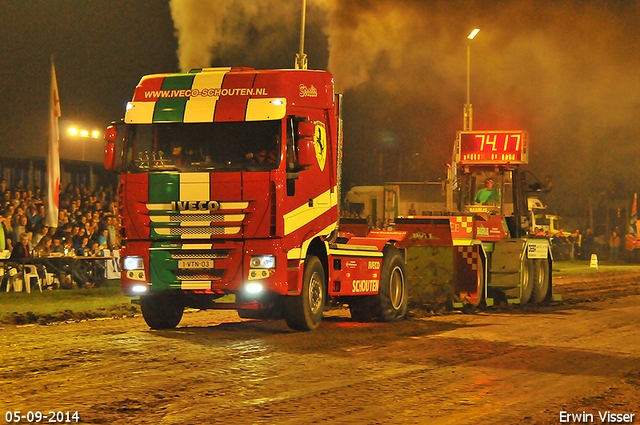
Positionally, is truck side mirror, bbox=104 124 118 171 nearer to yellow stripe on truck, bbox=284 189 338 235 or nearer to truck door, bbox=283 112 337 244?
truck door, bbox=283 112 337 244

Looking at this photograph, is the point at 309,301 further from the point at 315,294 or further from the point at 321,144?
the point at 321,144

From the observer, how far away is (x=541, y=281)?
18.9m

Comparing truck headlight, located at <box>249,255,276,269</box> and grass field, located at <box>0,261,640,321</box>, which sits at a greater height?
truck headlight, located at <box>249,255,276,269</box>

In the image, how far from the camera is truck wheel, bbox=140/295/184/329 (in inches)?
468

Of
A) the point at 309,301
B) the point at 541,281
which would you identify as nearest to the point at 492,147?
the point at 541,281

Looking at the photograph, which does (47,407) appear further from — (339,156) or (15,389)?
(339,156)

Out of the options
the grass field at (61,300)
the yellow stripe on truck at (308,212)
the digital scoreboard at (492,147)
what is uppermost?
the digital scoreboard at (492,147)

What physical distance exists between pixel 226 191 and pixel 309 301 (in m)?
2.00

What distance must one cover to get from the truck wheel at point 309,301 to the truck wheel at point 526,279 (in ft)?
22.4

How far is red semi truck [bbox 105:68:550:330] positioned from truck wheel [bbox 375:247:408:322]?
74.5 inches

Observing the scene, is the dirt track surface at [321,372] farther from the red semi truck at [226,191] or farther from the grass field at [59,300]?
the grass field at [59,300]

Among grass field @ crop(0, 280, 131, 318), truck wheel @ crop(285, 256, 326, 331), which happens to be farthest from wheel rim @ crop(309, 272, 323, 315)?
grass field @ crop(0, 280, 131, 318)

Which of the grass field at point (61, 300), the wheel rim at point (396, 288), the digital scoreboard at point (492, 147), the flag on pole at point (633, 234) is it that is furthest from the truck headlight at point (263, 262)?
the flag on pole at point (633, 234)

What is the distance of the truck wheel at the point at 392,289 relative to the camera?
13695 mm
